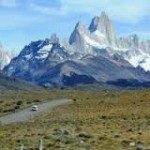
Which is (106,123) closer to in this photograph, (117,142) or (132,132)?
(132,132)

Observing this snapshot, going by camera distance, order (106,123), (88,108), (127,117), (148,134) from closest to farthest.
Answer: (148,134)
(106,123)
(127,117)
(88,108)

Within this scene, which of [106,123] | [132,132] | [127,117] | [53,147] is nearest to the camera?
[53,147]

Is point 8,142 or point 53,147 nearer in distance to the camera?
point 53,147

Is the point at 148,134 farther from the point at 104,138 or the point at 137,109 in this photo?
the point at 137,109

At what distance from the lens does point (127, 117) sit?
59.8 metres

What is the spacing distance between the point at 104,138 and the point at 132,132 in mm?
5344

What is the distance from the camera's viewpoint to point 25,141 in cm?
3788

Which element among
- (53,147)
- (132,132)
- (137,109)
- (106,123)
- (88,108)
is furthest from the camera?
(88,108)

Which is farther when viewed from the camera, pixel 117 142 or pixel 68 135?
pixel 68 135

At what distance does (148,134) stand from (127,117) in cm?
1966

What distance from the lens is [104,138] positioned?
37.9m

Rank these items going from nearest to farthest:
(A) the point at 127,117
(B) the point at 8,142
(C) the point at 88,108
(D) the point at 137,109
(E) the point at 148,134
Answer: (B) the point at 8,142 → (E) the point at 148,134 → (A) the point at 127,117 → (D) the point at 137,109 → (C) the point at 88,108

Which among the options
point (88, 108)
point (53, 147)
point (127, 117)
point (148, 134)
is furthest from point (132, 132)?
point (88, 108)

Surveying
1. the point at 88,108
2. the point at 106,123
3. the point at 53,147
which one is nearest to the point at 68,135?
the point at 53,147
